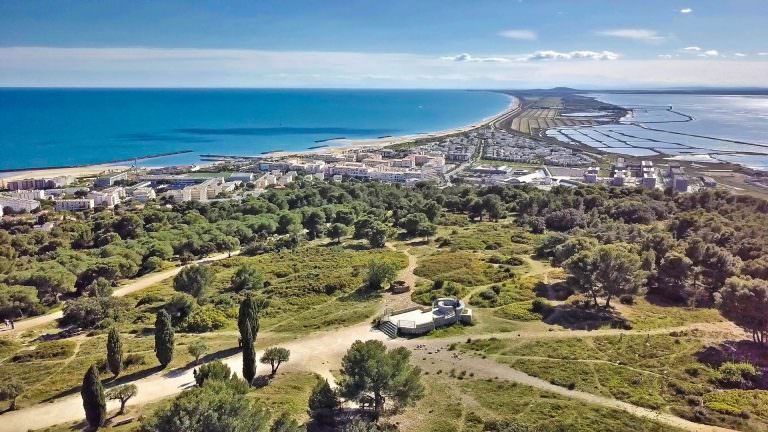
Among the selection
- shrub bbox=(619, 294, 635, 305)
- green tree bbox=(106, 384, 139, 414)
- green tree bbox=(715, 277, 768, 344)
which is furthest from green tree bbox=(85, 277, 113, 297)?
green tree bbox=(715, 277, 768, 344)

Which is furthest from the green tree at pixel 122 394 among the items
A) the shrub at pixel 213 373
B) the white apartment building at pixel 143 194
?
the white apartment building at pixel 143 194

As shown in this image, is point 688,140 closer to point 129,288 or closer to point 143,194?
point 143,194

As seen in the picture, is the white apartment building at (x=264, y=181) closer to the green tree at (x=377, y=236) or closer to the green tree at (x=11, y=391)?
the green tree at (x=377, y=236)

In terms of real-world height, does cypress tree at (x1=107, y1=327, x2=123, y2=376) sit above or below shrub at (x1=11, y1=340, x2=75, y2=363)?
above

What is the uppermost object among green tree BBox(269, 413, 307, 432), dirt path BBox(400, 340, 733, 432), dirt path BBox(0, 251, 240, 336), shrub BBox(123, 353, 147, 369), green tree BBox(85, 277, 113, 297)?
green tree BBox(269, 413, 307, 432)

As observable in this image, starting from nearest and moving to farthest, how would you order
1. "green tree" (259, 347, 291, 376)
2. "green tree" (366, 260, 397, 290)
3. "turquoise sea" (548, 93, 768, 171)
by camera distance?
1. "green tree" (259, 347, 291, 376)
2. "green tree" (366, 260, 397, 290)
3. "turquoise sea" (548, 93, 768, 171)

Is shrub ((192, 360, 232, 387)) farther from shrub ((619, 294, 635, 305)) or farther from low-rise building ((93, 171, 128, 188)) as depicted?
low-rise building ((93, 171, 128, 188))

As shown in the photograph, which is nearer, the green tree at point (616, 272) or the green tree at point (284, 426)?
the green tree at point (284, 426)
